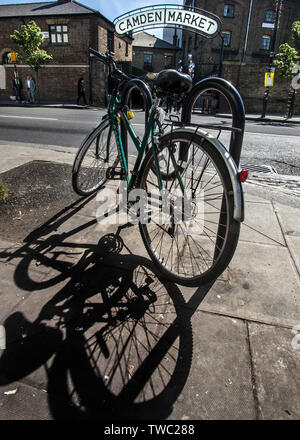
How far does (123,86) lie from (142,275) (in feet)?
6.70

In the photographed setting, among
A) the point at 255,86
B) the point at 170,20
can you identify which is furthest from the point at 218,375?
the point at 255,86

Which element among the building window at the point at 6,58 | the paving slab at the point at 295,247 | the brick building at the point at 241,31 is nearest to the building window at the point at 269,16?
the brick building at the point at 241,31

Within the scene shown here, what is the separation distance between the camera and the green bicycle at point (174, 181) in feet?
5.86

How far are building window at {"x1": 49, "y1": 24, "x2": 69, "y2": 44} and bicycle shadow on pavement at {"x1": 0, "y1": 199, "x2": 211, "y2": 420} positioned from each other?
96.7 feet

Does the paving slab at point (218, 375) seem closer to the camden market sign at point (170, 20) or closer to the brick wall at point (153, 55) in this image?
the camden market sign at point (170, 20)

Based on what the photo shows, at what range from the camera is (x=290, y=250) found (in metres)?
2.66

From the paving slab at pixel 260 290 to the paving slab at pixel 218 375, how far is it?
0.14m

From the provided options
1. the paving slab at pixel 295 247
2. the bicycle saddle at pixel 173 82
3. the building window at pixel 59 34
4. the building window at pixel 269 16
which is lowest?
the paving slab at pixel 295 247

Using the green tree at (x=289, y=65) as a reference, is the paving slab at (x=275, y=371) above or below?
below

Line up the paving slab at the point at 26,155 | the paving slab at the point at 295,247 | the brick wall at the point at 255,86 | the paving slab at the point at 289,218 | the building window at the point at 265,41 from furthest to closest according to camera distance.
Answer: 1. the building window at the point at 265,41
2. the brick wall at the point at 255,86
3. the paving slab at the point at 26,155
4. the paving slab at the point at 289,218
5. the paving slab at the point at 295,247

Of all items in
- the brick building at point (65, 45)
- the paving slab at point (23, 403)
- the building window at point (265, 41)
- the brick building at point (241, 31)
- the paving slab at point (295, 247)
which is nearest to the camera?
the paving slab at point (23, 403)

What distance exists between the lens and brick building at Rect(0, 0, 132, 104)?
25188 millimetres

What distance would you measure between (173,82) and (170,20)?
2.20 m
